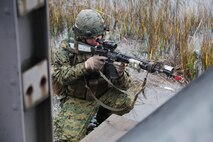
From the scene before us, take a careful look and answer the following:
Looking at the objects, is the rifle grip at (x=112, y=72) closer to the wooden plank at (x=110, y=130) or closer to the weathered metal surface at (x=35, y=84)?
the wooden plank at (x=110, y=130)

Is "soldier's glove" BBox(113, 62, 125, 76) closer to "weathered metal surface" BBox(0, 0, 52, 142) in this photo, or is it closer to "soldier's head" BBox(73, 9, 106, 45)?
"soldier's head" BBox(73, 9, 106, 45)

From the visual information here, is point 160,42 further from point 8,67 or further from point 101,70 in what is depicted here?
point 8,67

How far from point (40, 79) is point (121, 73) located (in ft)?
8.22

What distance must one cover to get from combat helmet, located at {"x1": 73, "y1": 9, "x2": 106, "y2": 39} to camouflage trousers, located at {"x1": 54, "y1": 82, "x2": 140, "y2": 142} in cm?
47

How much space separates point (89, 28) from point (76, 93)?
516 mm

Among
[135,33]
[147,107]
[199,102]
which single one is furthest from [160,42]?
[199,102]

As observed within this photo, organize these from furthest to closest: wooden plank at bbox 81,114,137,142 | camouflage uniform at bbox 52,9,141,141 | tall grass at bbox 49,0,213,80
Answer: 1. tall grass at bbox 49,0,213,80
2. camouflage uniform at bbox 52,9,141,141
3. wooden plank at bbox 81,114,137,142

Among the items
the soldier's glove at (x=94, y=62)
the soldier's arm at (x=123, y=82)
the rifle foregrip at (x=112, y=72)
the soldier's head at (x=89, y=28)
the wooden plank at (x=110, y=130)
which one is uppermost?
the soldier's head at (x=89, y=28)

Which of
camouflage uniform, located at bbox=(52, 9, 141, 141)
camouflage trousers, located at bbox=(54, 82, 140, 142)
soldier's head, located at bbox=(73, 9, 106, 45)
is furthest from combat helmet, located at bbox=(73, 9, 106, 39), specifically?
camouflage trousers, located at bbox=(54, 82, 140, 142)

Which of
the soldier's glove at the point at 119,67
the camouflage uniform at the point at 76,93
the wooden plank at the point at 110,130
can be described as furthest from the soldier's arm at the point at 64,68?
the wooden plank at the point at 110,130

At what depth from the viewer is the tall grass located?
5020 mm

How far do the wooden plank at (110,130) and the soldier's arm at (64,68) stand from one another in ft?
1.42

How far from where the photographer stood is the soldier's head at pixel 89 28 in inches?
139

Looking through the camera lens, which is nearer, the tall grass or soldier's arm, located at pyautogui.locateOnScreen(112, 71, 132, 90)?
soldier's arm, located at pyautogui.locateOnScreen(112, 71, 132, 90)
